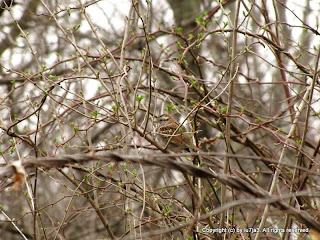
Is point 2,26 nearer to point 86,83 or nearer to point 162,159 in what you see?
point 86,83

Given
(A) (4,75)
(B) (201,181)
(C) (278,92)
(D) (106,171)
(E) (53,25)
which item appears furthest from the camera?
(C) (278,92)

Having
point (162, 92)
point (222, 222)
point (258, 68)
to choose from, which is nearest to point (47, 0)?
point (258, 68)

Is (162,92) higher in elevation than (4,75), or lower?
lower

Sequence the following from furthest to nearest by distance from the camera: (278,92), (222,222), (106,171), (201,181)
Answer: (278,92)
(106,171)
(201,181)
(222,222)

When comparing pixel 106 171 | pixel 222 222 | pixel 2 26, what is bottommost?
pixel 222 222

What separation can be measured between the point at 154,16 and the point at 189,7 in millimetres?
751

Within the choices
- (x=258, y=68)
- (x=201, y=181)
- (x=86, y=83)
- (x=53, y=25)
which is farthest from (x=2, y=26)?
(x=201, y=181)

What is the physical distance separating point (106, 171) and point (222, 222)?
14.9ft

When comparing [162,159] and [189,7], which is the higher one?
[189,7]

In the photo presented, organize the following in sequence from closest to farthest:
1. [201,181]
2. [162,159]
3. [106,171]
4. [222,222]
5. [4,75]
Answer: [162,159], [222,222], [201,181], [106,171], [4,75]

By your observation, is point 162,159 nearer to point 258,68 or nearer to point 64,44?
point 64,44

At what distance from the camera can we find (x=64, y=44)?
9367 millimetres

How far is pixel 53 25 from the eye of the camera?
9.73 m

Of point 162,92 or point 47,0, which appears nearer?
point 162,92
